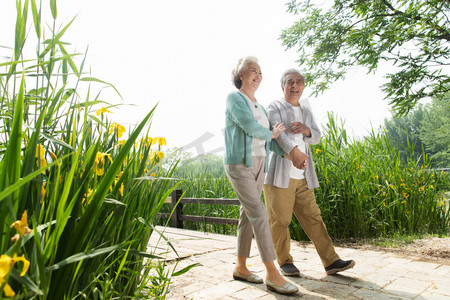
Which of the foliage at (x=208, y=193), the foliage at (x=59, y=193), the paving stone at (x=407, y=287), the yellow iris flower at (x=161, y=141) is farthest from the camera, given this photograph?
the foliage at (x=208, y=193)

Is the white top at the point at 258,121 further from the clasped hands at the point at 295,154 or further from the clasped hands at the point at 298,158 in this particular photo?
the clasped hands at the point at 298,158

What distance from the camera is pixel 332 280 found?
2.79 meters

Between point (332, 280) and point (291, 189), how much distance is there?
0.75 meters

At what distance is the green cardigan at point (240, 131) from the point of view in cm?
263

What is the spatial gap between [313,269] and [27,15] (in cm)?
278

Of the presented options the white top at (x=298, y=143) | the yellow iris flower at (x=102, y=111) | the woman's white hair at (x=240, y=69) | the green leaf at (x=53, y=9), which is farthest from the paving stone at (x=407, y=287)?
the green leaf at (x=53, y=9)

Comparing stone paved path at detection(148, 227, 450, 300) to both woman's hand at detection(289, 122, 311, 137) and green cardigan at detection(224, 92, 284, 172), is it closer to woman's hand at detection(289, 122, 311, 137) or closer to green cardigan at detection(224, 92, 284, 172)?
green cardigan at detection(224, 92, 284, 172)

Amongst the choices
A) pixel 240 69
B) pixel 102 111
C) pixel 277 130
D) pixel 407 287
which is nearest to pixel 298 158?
pixel 277 130

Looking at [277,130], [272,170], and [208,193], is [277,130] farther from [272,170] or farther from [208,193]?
[208,193]

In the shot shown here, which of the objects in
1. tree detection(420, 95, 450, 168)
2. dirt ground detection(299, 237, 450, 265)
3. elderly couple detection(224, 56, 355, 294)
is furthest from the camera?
tree detection(420, 95, 450, 168)

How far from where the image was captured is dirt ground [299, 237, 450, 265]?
12.0 ft

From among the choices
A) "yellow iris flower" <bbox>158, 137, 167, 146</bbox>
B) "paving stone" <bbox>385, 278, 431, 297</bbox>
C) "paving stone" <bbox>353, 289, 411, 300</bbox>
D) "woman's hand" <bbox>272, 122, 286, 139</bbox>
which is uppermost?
"woman's hand" <bbox>272, 122, 286, 139</bbox>

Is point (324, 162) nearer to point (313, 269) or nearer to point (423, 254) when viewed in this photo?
point (423, 254)

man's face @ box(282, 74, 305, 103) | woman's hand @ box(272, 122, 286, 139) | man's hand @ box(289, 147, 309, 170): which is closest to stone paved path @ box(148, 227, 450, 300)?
man's hand @ box(289, 147, 309, 170)
